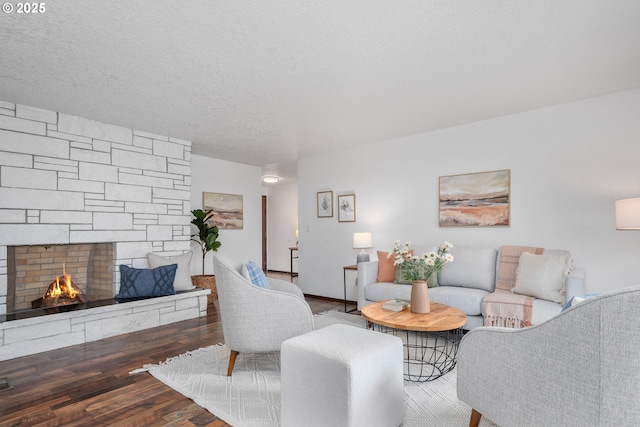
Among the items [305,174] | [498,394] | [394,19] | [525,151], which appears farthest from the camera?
[305,174]

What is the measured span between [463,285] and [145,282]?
3640mm

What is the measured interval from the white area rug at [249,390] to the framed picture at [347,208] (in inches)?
103

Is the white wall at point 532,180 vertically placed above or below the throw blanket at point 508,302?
above

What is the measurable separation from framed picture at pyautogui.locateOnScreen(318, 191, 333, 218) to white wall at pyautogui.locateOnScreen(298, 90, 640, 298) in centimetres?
27

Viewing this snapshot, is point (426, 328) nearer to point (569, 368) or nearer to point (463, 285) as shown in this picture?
point (569, 368)

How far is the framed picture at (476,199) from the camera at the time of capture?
388cm

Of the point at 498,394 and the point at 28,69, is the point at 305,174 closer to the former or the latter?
the point at 28,69

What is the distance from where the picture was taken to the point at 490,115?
3.84 m

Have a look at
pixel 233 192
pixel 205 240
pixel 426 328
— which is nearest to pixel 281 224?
pixel 233 192

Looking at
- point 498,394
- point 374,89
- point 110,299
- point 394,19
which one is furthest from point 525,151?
point 110,299

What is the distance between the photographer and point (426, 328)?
90.4 inches

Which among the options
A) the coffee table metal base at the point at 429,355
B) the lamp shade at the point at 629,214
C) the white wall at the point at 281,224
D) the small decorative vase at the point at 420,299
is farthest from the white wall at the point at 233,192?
the lamp shade at the point at 629,214

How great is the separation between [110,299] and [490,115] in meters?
4.79

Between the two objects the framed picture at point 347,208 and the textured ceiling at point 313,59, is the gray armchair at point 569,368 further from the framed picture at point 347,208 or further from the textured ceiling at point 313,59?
the framed picture at point 347,208
